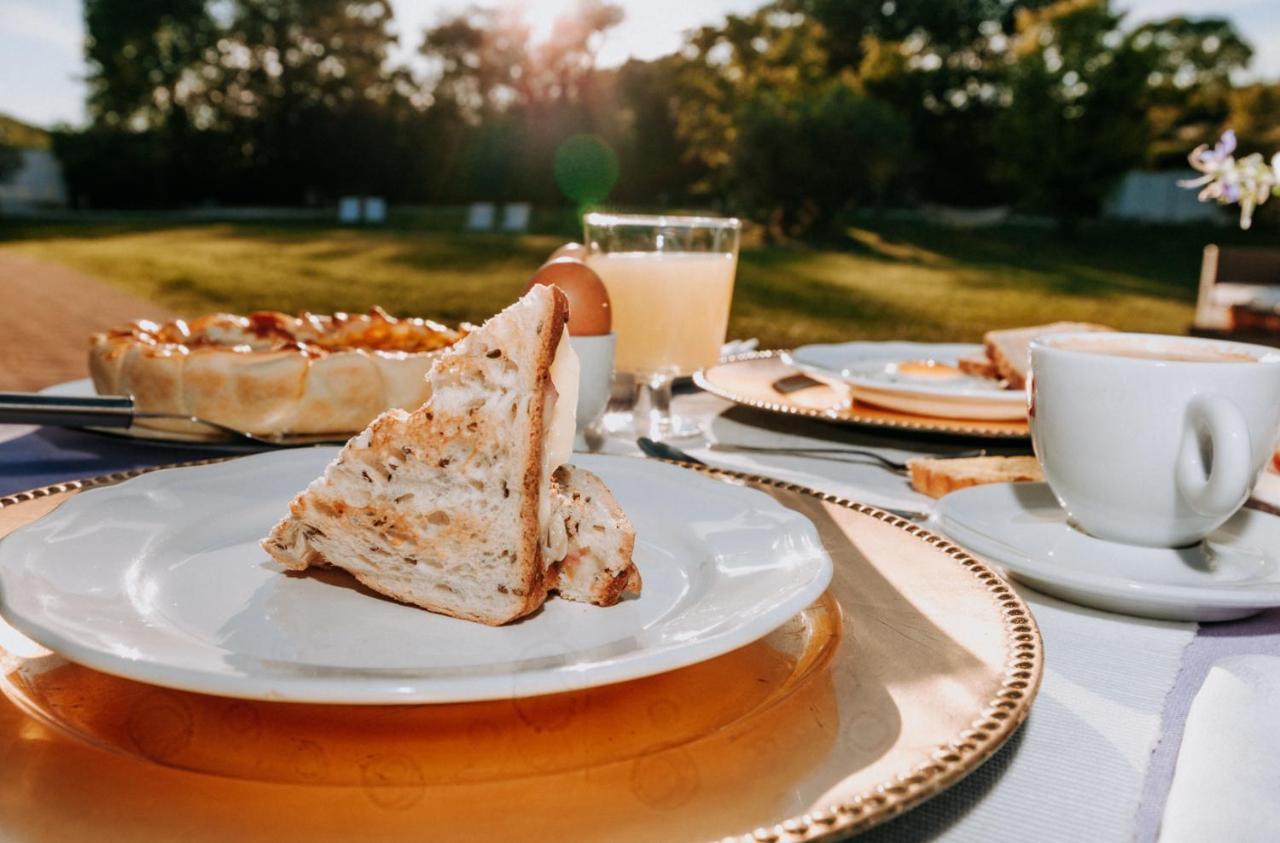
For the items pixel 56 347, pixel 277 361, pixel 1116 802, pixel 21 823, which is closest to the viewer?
pixel 21 823

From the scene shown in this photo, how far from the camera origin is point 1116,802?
2.35 ft

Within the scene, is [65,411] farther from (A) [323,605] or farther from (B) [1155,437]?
(B) [1155,437]

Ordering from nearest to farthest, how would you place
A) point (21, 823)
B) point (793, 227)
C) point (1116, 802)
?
point (21, 823) → point (1116, 802) → point (793, 227)

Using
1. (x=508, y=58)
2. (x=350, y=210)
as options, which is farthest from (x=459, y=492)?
(x=508, y=58)

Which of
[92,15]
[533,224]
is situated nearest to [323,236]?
[533,224]

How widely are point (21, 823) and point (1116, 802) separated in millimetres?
705

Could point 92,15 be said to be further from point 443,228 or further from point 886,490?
point 886,490

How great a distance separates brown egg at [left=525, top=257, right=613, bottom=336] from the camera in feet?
6.02

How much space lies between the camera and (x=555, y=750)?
68cm

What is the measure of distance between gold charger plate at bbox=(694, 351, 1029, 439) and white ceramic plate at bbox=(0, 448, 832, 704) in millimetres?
811

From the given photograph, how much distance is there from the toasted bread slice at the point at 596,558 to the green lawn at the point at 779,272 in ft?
32.4

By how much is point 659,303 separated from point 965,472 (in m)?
0.89

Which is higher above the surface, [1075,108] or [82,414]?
[1075,108]

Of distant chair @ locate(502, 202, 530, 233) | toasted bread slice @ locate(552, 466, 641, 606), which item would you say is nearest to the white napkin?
toasted bread slice @ locate(552, 466, 641, 606)
